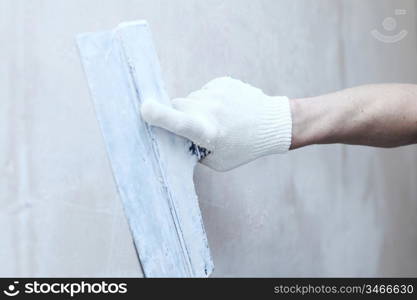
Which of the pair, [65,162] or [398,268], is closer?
[65,162]

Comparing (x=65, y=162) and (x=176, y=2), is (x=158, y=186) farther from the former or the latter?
(x=176, y=2)

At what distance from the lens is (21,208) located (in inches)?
33.0

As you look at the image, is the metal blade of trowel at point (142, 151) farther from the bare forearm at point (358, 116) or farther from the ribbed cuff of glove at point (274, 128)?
the bare forearm at point (358, 116)

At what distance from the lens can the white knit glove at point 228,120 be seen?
0.83 meters

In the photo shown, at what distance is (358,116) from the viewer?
3.62 ft

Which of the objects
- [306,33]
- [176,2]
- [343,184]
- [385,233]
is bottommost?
[385,233]

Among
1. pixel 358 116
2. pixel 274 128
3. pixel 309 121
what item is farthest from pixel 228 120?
pixel 358 116

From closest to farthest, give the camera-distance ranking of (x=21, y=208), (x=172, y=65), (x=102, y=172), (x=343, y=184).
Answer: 1. (x=21, y=208)
2. (x=102, y=172)
3. (x=172, y=65)
4. (x=343, y=184)

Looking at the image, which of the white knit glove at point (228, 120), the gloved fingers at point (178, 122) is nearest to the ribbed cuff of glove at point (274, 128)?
the white knit glove at point (228, 120)

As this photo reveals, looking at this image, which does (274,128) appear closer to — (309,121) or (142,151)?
(309,121)

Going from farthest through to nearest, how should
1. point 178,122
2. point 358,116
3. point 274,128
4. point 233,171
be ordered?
1. point 233,171
2. point 358,116
3. point 274,128
4. point 178,122

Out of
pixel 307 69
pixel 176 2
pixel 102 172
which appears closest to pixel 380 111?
pixel 307 69

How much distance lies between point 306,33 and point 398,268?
102 centimetres

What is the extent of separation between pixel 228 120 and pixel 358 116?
344 millimetres
